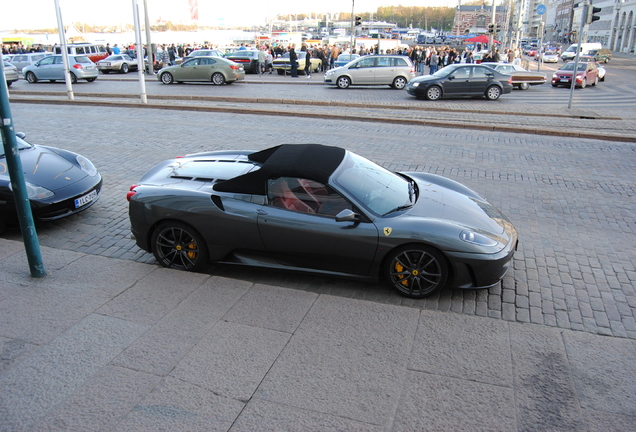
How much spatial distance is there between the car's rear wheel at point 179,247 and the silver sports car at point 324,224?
0.01 meters

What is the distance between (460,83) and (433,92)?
A: 3.74 ft

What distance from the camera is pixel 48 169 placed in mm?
7207

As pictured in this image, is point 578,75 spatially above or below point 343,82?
above

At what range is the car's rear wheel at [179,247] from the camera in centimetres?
544

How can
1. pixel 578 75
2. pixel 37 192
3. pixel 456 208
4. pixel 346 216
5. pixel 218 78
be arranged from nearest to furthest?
pixel 346 216
pixel 456 208
pixel 37 192
pixel 218 78
pixel 578 75

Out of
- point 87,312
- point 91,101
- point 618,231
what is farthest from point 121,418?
point 91,101

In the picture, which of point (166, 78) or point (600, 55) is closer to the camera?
point (166, 78)

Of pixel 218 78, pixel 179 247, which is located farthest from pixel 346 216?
pixel 218 78

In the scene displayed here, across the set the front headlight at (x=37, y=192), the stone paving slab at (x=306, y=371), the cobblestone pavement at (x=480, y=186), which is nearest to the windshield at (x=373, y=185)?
the cobblestone pavement at (x=480, y=186)

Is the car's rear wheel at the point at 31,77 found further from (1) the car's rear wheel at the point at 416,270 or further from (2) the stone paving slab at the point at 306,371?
(1) the car's rear wheel at the point at 416,270

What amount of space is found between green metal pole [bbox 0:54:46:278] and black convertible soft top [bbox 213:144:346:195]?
185cm

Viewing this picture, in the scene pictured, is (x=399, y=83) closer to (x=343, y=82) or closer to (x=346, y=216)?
(x=343, y=82)

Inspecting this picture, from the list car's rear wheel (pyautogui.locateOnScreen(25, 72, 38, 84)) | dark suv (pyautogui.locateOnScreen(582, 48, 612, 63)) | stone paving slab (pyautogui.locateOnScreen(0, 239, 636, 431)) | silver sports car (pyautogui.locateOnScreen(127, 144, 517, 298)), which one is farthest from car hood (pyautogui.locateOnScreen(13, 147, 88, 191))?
dark suv (pyautogui.locateOnScreen(582, 48, 612, 63))

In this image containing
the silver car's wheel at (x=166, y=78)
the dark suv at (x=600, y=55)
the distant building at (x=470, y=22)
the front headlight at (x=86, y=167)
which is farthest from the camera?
the distant building at (x=470, y=22)
